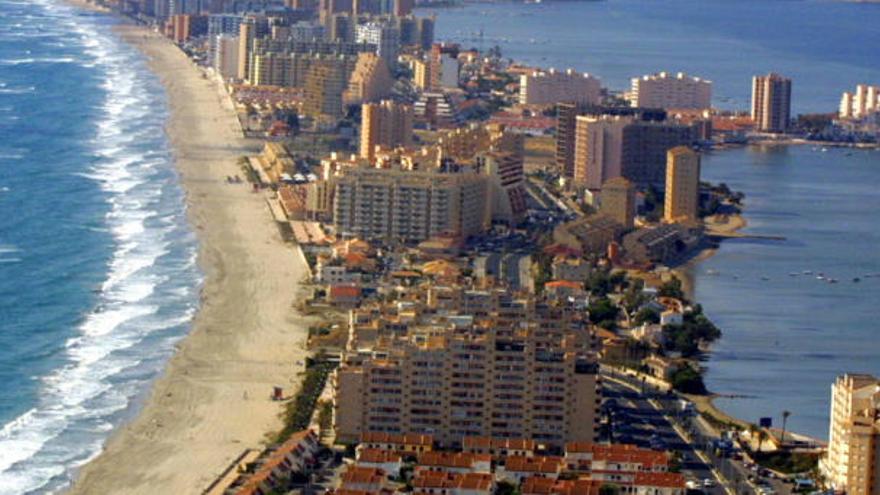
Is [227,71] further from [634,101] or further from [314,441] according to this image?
[314,441]

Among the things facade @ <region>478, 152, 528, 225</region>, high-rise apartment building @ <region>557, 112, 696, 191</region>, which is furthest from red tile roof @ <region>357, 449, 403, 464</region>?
high-rise apartment building @ <region>557, 112, 696, 191</region>

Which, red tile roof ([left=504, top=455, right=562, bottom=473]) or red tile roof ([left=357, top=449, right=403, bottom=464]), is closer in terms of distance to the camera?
red tile roof ([left=504, top=455, right=562, bottom=473])

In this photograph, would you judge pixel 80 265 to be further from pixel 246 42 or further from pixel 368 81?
pixel 246 42

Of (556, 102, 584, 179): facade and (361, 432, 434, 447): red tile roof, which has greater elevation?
(556, 102, 584, 179): facade

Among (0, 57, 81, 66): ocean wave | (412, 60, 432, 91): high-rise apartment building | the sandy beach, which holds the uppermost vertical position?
(412, 60, 432, 91): high-rise apartment building

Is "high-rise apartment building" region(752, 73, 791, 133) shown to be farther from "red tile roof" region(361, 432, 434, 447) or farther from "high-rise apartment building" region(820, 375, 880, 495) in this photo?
"red tile roof" region(361, 432, 434, 447)

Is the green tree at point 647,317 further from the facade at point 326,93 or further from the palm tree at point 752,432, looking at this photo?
the facade at point 326,93
